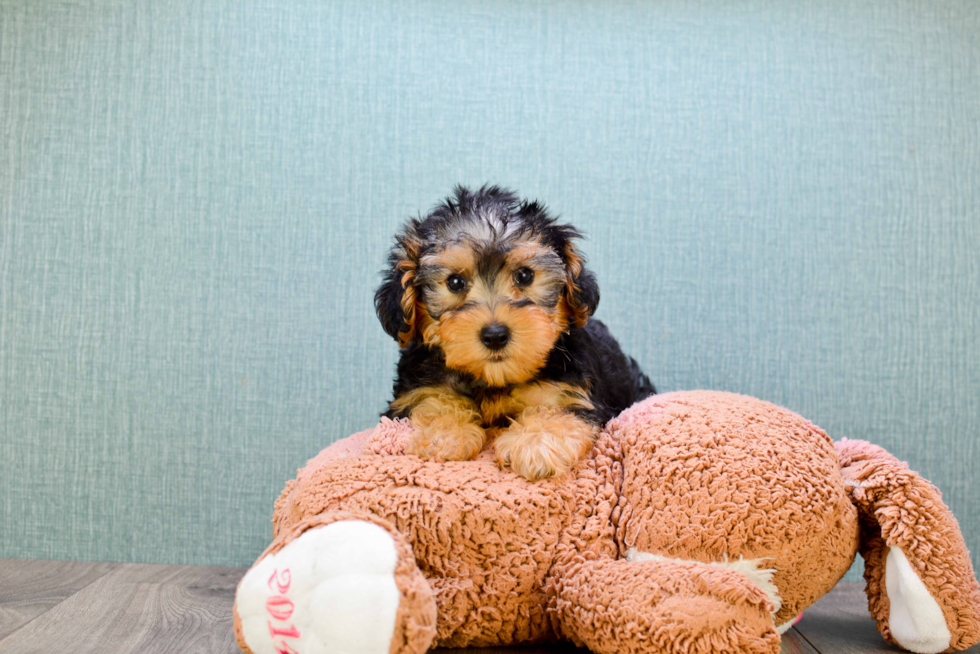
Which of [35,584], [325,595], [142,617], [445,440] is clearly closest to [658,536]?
[445,440]

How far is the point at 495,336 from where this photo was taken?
186 centimetres

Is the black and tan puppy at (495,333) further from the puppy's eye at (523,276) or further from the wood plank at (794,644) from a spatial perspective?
the wood plank at (794,644)

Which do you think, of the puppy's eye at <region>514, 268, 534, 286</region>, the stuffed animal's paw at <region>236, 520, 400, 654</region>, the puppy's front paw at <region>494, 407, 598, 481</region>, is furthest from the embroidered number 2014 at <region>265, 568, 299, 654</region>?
the puppy's eye at <region>514, 268, 534, 286</region>

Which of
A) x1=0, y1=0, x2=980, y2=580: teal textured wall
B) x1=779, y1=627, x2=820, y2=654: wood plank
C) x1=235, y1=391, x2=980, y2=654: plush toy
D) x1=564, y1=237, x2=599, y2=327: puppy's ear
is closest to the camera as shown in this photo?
x1=235, y1=391, x2=980, y2=654: plush toy

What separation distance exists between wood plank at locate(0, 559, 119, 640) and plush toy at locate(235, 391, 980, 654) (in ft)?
3.35

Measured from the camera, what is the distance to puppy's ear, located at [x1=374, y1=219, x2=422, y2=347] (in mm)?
2062

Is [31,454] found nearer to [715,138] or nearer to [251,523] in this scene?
[251,523]

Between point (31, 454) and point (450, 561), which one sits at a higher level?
point (450, 561)

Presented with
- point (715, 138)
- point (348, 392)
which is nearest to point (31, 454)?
point (348, 392)

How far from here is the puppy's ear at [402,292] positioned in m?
2.06

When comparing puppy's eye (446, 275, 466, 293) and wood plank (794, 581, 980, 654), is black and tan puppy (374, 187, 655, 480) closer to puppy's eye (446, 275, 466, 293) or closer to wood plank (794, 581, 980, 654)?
puppy's eye (446, 275, 466, 293)

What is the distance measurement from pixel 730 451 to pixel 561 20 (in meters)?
2.14

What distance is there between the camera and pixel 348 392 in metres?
2.99

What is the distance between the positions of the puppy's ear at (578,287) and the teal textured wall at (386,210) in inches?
35.2
